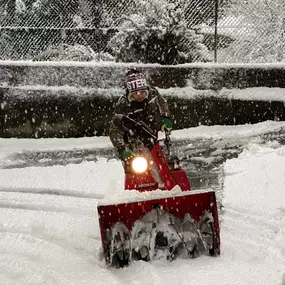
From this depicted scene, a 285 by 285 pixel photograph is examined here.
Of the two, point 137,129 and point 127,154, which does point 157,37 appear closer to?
point 137,129

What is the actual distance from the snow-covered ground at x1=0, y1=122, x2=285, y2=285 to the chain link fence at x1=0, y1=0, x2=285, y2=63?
1.83 m

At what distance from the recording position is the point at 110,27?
11.6m

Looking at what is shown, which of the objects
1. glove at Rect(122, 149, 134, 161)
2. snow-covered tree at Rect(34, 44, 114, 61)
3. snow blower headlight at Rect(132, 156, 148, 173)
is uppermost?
snow-covered tree at Rect(34, 44, 114, 61)

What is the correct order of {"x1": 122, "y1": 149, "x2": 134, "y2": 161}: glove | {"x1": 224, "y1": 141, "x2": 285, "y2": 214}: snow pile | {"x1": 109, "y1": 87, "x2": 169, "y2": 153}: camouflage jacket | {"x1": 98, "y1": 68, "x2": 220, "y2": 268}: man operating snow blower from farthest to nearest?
{"x1": 224, "y1": 141, "x2": 285, "y2": 214}: snow pile, {"x1": 109, "y1": 87, "x2": 169, "y2": 153}: camouflage jacket, {"x1": 122, "y1": 149, "x2": 134, "y2": 161}: glove, {"x1": 98, "y1": 68, "x2": 220, "y2": 268}: man operating snow blower

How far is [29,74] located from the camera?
1124 centimetres

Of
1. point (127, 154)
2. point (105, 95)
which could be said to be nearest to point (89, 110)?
point (105, 95)

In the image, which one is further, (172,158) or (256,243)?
(172,158)

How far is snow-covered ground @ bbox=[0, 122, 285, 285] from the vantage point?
532 cm

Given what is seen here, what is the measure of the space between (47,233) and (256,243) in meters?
2.27

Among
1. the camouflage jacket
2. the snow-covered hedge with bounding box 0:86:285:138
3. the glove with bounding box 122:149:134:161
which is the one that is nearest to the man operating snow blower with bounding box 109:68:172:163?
the camouflage jacket

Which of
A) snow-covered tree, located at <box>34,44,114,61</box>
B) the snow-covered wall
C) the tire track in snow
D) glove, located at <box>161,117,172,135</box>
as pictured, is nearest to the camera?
glove, located at <box>161,117,172,135</box>

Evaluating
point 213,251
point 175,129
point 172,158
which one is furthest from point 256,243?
point 175,129

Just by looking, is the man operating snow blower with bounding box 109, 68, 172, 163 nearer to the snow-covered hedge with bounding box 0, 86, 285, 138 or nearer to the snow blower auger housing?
the snow blower auger housing

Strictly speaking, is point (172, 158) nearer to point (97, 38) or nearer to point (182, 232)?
point (182, 232)
